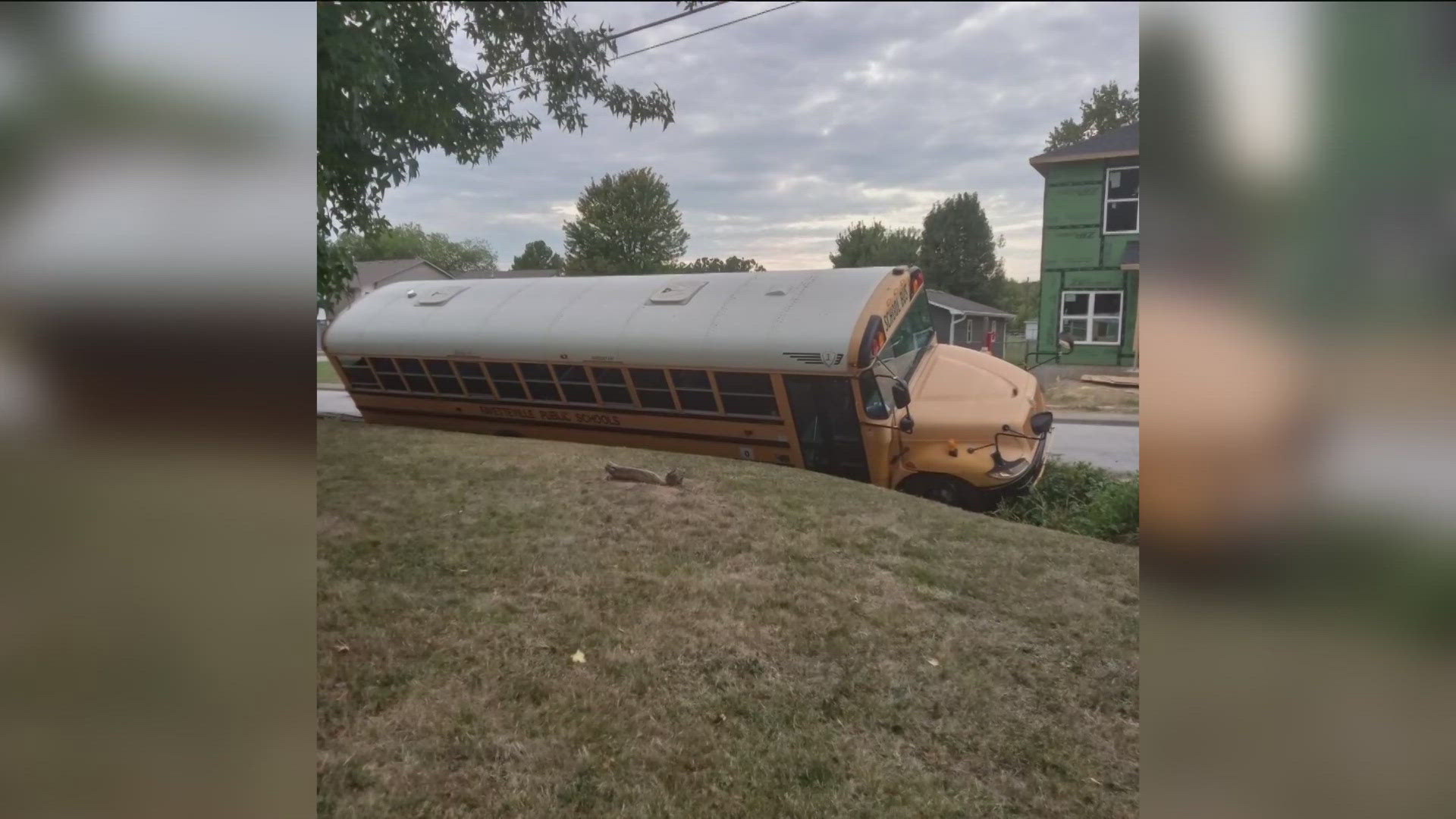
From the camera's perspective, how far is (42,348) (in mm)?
1416

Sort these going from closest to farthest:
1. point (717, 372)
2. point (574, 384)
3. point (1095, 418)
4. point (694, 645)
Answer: point (1095, 418), point (694, 645), point (717, 372), point (574, 384)

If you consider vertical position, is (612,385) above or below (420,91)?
below

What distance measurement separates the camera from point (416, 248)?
2475mm

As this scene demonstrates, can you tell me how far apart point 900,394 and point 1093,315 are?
645 mm

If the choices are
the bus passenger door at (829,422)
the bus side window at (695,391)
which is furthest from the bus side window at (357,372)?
the bus passenger door at (829,422)

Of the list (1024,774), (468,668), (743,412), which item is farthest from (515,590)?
(1024,774)

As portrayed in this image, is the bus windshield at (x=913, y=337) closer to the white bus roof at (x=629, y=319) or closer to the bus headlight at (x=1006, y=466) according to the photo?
the white bus roof at (x=629, y=319)

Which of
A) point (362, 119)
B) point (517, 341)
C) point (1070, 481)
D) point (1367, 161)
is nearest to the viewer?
point (1367, 161)

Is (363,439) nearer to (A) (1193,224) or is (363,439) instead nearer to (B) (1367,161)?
(A) (1193,224)

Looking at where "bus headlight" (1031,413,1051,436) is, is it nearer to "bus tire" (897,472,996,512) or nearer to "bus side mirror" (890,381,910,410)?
"bus tire" (897,472,996,512)

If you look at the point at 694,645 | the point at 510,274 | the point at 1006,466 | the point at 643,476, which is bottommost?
the point at 694,645

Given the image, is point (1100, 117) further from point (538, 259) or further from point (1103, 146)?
point (538, 259)

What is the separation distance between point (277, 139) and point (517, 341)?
4.48ft

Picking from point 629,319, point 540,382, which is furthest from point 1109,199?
point 540,382
